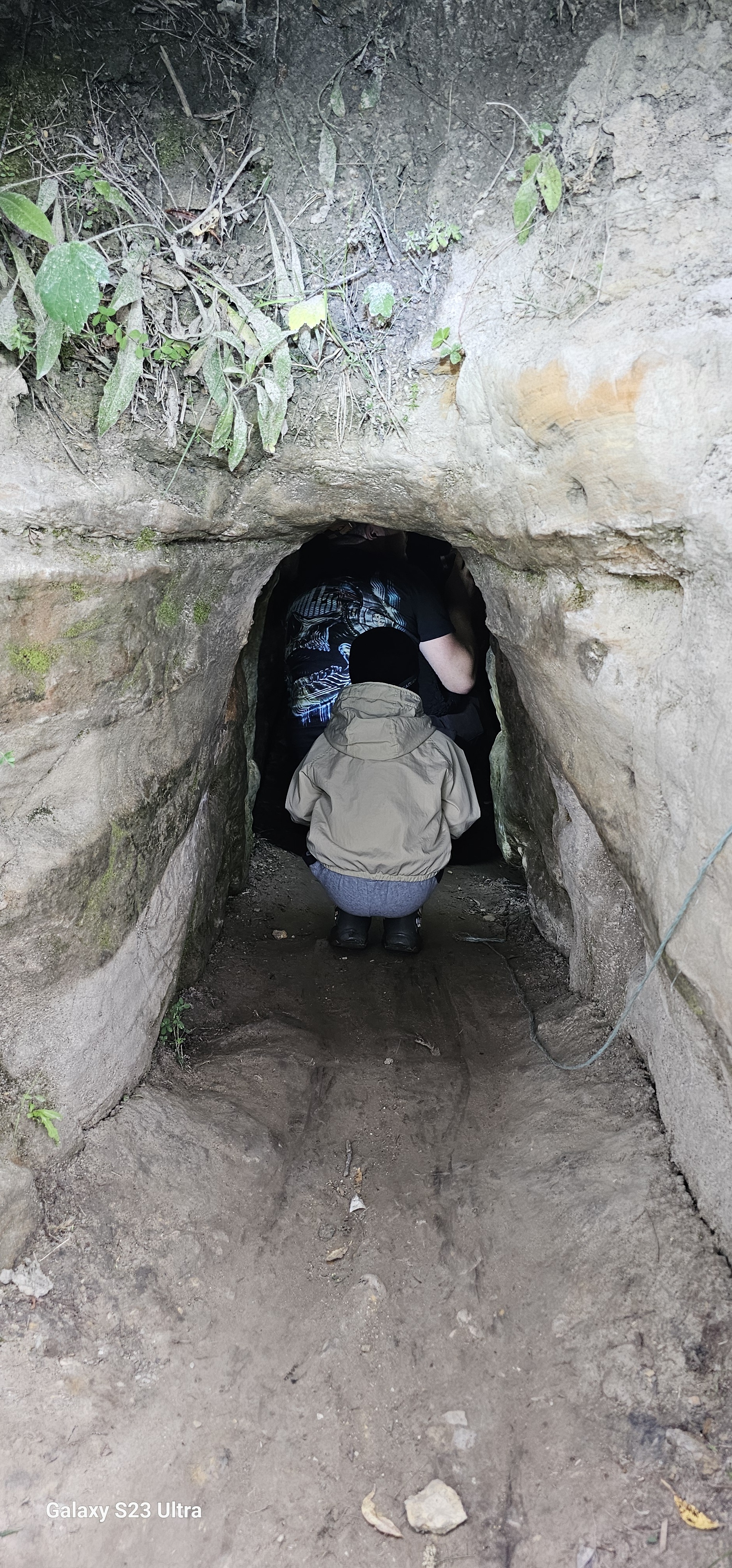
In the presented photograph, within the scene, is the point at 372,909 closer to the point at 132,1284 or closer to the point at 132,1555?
the point at 132,1284

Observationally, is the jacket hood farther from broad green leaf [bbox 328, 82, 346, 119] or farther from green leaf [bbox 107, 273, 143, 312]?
broad green leaf [bbox 328, 82, 346, 119]

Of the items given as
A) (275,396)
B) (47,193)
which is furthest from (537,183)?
(47,193)

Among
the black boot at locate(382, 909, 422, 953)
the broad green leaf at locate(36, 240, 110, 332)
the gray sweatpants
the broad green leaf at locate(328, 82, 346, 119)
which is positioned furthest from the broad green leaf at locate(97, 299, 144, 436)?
Result: the black boot at locate(382, 909, 422, 953)

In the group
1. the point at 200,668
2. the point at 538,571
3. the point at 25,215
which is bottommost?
the point at 200,668

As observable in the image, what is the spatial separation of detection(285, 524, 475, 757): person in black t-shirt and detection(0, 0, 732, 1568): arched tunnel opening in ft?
6.36

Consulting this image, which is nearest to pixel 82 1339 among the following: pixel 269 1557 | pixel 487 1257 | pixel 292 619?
pixel 269 1557

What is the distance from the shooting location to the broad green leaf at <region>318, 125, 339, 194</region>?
87.7 inches

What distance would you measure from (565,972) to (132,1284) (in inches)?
79.0

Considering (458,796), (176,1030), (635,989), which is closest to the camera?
(635,989)

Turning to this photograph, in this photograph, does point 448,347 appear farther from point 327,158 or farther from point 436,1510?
point 436,1510

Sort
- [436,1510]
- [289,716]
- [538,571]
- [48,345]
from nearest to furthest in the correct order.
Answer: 1. [436,1510]
2. [48,345]
3. [538,571]
4. [289,716]

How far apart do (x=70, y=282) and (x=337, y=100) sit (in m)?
0.81

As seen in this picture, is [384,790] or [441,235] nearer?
[441,235]

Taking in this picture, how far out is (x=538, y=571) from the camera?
2.57 meters
